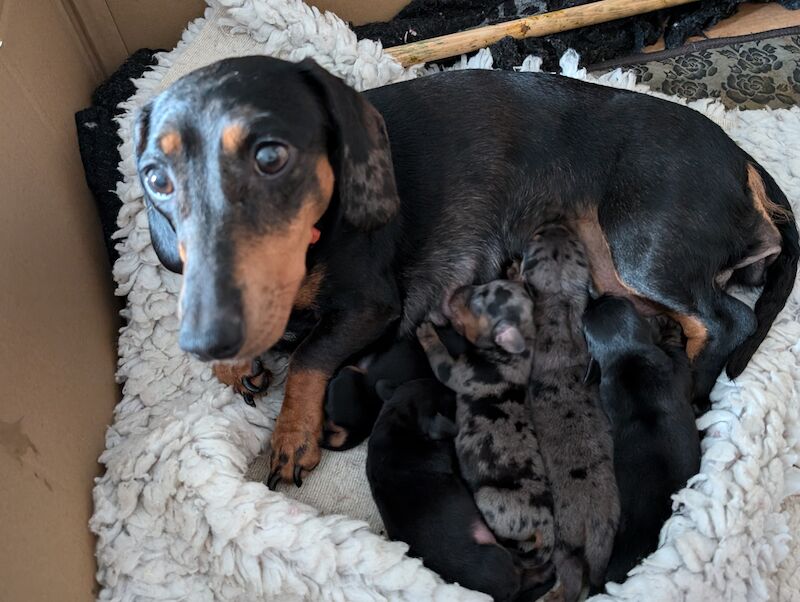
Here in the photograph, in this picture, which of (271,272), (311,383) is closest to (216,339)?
(271,272)

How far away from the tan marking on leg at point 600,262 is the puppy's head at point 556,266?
0.04 m

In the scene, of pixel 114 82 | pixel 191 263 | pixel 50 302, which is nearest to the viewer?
pixel 191 263

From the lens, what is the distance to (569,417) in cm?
215

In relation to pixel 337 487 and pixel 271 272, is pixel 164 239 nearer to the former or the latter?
pixel 271 272

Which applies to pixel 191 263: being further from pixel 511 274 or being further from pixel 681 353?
pixel 681 353

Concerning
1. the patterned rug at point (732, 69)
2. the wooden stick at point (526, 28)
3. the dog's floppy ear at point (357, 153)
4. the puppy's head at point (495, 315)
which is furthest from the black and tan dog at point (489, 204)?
the patterned rug at point (732, 69)

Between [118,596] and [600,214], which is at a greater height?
[600,214]

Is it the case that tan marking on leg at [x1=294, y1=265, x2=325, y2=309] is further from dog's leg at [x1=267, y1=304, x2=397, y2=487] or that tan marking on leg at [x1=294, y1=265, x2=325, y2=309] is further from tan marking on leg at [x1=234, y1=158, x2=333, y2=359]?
tan marking on leg at [x1=234, y1=158, x2=333, y2=359]

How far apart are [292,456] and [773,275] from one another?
1691mm

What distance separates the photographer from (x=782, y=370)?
2.31 meters

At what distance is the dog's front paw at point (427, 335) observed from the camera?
7.99ft

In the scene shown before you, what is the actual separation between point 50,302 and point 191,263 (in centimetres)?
74

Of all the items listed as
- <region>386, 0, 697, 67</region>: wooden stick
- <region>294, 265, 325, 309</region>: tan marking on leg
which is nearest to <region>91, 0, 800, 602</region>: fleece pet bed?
<region>294, 265, 325, 309</region>: tan marking on leg

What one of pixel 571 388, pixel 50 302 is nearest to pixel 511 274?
pixel 571 388
